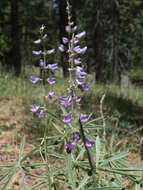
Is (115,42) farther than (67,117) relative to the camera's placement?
Yes

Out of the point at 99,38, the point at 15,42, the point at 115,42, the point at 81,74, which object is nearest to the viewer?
the point at 81,74

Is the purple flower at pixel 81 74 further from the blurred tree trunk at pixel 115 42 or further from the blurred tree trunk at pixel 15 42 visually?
the blurred tree trunk at pixel 115 42

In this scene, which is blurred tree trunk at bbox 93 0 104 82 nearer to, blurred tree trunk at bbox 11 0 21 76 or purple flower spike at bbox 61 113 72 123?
blurred tree trunk at bbox 11 0 21 76

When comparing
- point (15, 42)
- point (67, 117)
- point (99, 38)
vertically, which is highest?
point (67, 117)

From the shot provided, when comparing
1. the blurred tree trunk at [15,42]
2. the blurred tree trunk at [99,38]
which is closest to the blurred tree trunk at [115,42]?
the blurred tree trunk at [99,38]

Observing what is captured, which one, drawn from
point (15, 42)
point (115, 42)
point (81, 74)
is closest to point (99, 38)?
point (115, 42)

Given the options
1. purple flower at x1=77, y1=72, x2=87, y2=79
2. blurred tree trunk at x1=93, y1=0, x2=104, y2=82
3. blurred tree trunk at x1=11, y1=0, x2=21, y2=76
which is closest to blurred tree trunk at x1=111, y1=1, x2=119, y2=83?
blurred tree trunk at x1=93, y1=0, x2=104, y2=82

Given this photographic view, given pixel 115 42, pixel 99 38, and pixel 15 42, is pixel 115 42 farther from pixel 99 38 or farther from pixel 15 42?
pixel 15 42

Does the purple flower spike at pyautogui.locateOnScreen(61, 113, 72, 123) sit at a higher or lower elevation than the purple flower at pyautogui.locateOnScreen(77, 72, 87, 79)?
lower

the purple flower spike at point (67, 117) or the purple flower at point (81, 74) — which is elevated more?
the purple flower at point (81, 74)

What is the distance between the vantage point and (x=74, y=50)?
107cm

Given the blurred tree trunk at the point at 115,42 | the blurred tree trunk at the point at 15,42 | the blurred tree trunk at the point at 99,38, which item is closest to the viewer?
the blurred tree trunk at the point at 99,38

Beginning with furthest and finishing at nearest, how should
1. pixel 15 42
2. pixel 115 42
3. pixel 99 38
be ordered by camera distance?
pixel 115 42 < pixel 15 42 < pixel 99 38

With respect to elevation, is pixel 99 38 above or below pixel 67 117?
below
